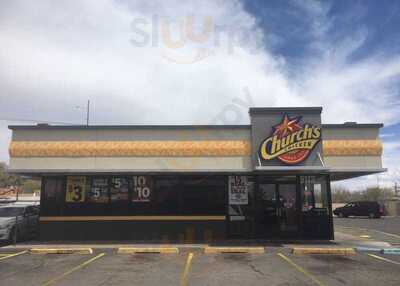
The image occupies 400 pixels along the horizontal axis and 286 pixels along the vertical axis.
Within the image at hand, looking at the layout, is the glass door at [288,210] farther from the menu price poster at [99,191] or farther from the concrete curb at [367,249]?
the menu price poster at [99,191]

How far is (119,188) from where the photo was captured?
15.1 m

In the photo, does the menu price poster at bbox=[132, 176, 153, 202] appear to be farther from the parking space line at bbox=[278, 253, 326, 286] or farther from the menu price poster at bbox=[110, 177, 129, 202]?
the parking space line at bbox=[278, 253, 326, 286]

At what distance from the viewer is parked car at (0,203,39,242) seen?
14562 millimetres

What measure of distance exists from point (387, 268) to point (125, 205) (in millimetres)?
10009

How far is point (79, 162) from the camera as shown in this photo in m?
13.8

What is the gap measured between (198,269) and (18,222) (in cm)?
959

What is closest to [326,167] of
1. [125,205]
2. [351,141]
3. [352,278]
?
[351,141]

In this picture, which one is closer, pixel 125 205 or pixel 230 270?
pixel 230 270

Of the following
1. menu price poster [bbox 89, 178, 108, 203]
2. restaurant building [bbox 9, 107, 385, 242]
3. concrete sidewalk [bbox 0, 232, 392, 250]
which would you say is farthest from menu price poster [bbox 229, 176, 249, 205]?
menu price poster [bbox 89, 178, 108, 203]

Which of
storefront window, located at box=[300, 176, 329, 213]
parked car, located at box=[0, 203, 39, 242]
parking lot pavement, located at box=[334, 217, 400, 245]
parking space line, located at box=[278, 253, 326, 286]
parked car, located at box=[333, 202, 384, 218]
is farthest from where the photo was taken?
parked car, located at box=[333, 202, 384, 218]

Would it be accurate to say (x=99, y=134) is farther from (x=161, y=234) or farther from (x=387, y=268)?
(x=387, y=268)

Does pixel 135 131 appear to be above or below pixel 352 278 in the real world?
above

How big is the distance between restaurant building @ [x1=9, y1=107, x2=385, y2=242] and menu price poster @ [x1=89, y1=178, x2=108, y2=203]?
0.14 feet

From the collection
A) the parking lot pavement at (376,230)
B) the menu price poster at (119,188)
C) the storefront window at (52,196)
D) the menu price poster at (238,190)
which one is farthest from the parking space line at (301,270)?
the storefront window at (52,196)
